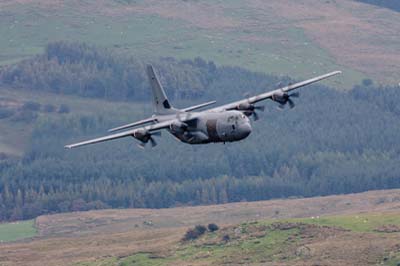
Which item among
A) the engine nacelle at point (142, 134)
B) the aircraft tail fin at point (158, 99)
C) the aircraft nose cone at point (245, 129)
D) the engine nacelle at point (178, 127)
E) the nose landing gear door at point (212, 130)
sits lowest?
the aircraft tail fin at point (158, 99)

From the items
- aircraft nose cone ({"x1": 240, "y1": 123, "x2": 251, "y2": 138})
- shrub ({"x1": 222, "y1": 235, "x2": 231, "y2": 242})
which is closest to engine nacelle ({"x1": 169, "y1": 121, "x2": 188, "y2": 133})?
aircraft nose cone ({"x1": 240, "y1": 123, "x2": 251, "y2": 138})

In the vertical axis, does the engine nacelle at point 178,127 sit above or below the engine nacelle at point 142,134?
above

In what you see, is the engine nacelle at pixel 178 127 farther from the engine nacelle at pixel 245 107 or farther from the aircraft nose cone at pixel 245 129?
the engine nacelle at pixel 245 107

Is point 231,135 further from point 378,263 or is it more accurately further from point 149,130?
point 378,263

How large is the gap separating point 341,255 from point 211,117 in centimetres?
6719

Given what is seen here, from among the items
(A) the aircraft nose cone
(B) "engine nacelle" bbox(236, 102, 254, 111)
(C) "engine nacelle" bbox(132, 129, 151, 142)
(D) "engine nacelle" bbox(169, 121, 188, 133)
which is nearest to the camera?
(A) the aircraft nose cone

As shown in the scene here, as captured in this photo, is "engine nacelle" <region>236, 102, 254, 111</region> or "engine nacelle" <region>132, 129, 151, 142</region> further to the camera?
"engine nacelle" <region>236, 102, 254, 111</region>

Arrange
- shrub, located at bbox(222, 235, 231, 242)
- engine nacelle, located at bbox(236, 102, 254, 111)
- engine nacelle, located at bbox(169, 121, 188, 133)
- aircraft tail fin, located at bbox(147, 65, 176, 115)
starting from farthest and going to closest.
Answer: shrub, located at bbox(222, 235, 231, 242)
aircraft tail fin, located at bbox(147, 65, 176, 115)
engine nacelle, located at bbox(236, 102, 254, 111)
engine nacelle, located at bbox(169, 121, 188, 133)

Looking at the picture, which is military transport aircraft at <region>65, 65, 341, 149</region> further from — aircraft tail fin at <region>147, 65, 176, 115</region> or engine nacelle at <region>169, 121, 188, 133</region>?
aircraft tail fin at <region>147, 65, 176, 115</region>

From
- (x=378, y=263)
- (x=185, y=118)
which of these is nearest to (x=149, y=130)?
(x=185, y=118)

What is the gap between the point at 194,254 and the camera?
19262cm

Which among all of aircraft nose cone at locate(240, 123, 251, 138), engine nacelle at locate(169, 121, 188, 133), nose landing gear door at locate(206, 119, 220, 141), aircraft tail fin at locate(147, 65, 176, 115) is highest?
aircraft nose cone at locate(240, 123, 251, 138)

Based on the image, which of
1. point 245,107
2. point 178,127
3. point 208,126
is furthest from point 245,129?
point 245,107

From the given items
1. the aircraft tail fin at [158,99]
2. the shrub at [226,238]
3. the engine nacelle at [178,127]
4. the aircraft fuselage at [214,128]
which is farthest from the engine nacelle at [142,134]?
the shrub at [226,238]
